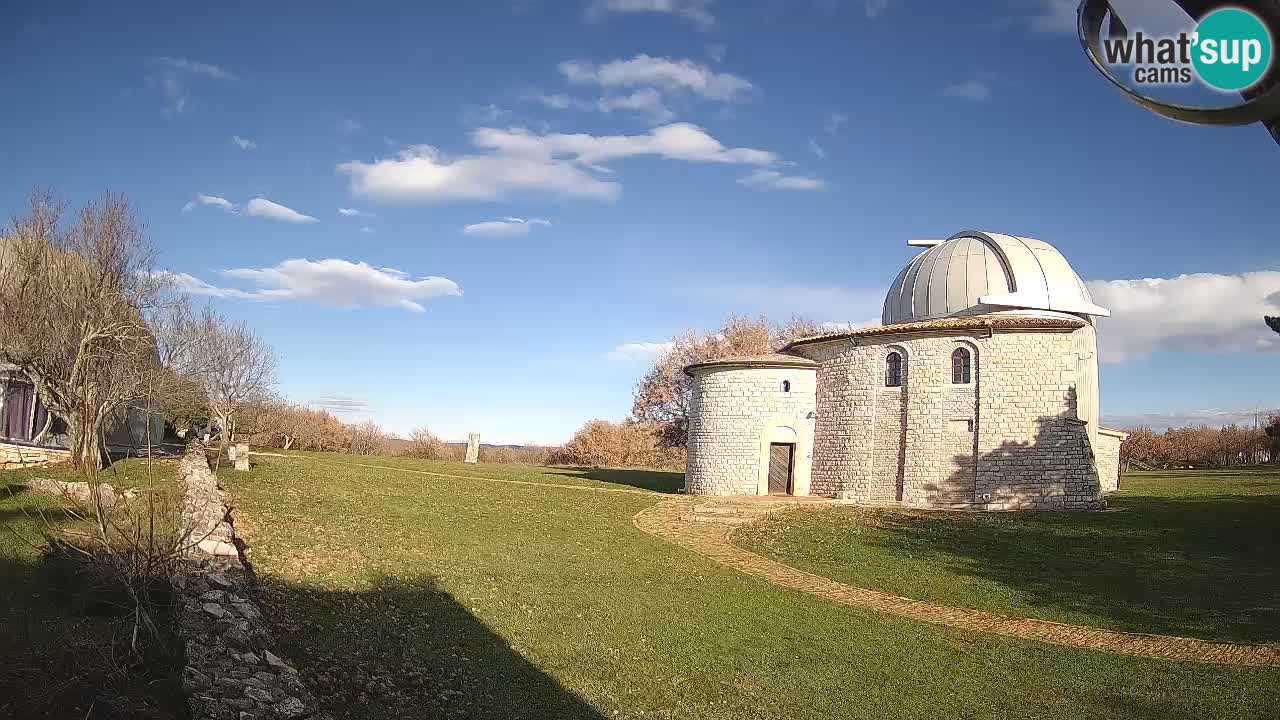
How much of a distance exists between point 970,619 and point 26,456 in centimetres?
2478

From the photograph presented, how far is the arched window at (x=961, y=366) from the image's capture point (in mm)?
25156

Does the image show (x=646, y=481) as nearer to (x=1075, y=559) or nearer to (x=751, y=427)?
(x=751, y=427)

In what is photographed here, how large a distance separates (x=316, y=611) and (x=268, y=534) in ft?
13.8

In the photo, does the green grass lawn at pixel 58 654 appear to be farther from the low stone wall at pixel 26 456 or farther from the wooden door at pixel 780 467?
the wooden door at pixel 780 467

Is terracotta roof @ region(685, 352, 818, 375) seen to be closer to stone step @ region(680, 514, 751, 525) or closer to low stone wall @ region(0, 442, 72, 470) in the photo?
stone step @ region(680, 514, 751, 525)

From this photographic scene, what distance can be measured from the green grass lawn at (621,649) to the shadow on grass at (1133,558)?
9.21 ft

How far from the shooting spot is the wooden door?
1090 inches

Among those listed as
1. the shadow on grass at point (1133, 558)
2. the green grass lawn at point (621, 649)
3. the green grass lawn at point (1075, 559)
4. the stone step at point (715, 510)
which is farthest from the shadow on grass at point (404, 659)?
the stone step at point (715, 510)

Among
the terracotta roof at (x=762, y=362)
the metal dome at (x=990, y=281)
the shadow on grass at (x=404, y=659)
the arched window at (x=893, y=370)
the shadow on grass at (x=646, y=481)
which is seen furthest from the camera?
the shadow on grass at (x=646, y=481)

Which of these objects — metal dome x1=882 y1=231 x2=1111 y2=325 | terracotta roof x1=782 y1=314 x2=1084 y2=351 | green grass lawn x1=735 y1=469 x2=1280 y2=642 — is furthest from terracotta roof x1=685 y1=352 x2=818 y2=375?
green grass lawn x1=735 y1=469 x2=1280 y2=642

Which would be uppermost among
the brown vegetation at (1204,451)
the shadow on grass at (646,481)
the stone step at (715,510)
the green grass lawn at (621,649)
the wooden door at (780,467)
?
the brown vegetation at (1204,451)

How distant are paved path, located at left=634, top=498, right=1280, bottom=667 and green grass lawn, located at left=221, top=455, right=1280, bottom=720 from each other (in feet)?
1.66

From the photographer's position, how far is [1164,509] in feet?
76.6

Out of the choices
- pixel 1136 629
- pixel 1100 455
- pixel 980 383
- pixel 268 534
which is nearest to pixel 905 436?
pixel 980 383
